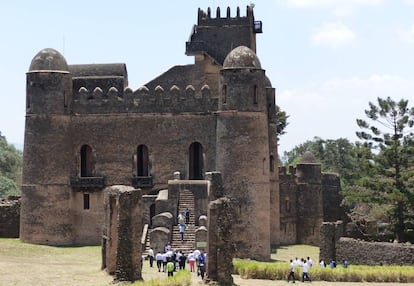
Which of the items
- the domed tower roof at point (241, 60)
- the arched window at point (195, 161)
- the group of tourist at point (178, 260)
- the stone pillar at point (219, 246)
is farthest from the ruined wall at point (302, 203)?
the stone pillar at point (219, 246)

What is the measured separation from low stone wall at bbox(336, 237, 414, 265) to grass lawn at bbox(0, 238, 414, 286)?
2889 mm

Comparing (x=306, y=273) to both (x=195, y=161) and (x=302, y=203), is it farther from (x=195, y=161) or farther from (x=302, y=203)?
(x=302, y=203)

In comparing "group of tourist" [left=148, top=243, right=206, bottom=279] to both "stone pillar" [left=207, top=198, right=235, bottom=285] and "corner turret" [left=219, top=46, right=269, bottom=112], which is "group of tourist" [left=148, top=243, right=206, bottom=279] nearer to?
"stone pillar" [left=207, top=198, right=235, bottom=285]

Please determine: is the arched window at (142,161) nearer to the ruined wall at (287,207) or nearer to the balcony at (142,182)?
the balcony at (142,182)

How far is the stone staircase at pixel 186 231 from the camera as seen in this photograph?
42.6 metres

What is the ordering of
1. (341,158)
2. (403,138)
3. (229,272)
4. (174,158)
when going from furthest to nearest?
1. (341,158)
2. (403,138)
3. (174,158)
4. (229,272)

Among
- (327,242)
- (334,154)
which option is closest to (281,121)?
(334,154)

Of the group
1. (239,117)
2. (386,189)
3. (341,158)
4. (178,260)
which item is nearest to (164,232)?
(178,260)

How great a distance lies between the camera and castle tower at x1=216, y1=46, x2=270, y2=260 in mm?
46662

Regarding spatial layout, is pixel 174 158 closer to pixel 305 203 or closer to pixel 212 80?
pixel 212 80

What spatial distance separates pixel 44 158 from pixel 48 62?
5244 mm

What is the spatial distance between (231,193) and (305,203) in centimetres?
1232

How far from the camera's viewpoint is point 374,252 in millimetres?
44531

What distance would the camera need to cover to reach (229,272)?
32.7 m
